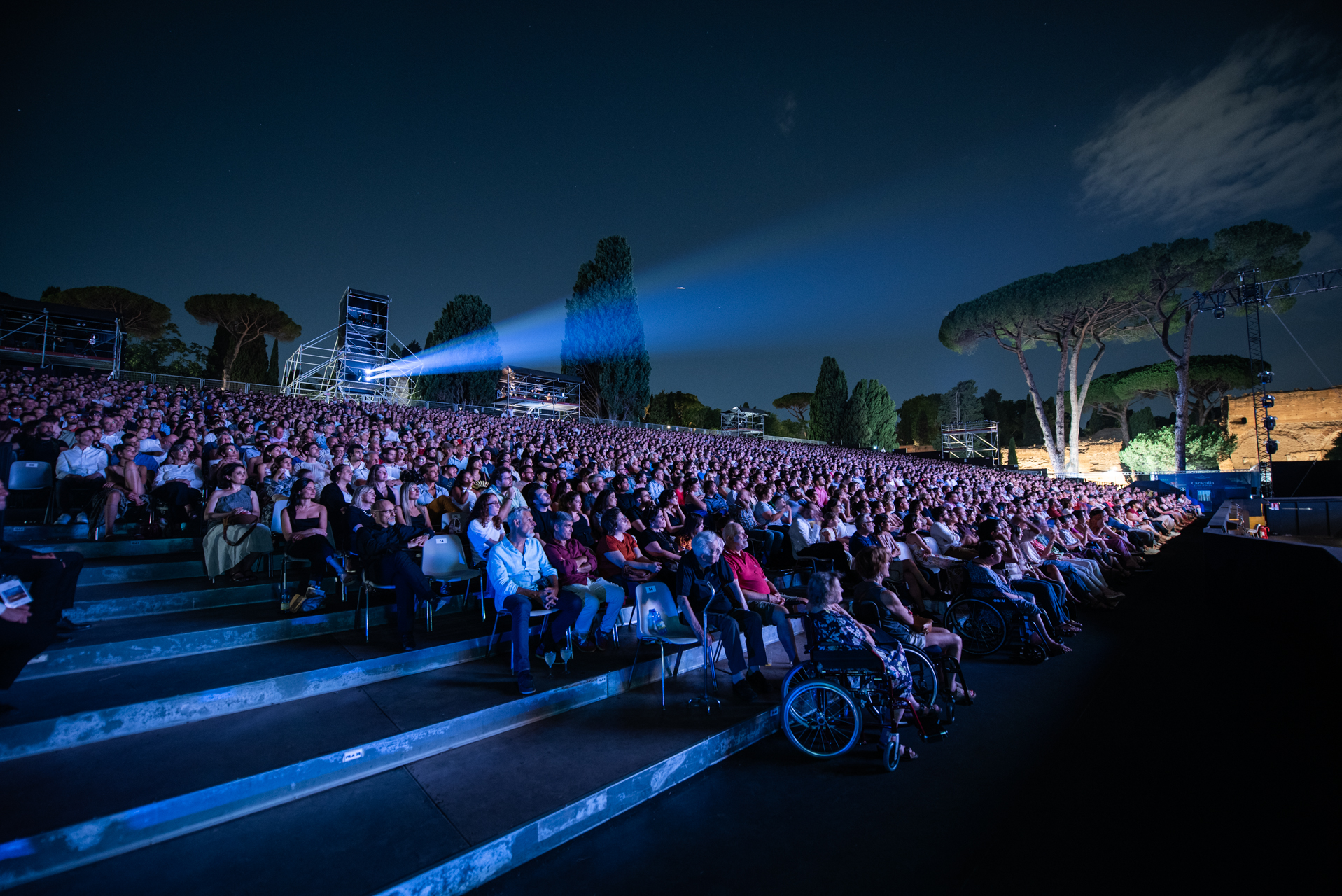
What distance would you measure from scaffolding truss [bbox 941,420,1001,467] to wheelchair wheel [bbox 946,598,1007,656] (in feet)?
108

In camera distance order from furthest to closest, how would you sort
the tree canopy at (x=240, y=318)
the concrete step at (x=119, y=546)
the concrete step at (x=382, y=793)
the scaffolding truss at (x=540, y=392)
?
the scaffolding truss at (x=540, y=392), the tree canopy at (x=240, y=318), the concrete step at (x=119, y=546), the concrete step at (x=382, y=793)

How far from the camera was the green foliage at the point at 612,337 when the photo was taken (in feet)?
104

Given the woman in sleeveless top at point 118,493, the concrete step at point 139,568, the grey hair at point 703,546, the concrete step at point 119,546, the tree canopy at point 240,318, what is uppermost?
the tree canopy at point 240,318

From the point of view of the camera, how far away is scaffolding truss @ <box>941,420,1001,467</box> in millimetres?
33875

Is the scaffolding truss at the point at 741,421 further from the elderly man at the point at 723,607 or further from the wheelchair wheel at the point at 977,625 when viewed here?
the elderly man at the point at 723,607

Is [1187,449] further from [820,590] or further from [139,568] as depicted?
[139,568]

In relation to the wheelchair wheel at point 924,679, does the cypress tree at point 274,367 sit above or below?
above

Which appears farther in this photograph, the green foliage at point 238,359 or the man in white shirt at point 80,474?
the green foliage at point 238,359

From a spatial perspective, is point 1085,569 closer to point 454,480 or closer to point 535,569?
point 535,569

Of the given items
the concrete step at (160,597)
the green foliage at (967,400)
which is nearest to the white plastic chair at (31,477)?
the concrete step at (160,597)

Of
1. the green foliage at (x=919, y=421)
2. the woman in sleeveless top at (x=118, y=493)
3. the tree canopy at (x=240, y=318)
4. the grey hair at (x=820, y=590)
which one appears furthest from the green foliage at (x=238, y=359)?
the green foliage at (x=919, y=421)

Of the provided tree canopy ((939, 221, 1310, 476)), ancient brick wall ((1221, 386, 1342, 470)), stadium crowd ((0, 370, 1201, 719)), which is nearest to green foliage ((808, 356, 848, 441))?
tree canopy ((939, 221, 1310, 476))

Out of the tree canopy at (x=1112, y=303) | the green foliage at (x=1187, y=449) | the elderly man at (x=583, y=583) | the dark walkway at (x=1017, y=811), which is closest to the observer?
the dark walkway at (x=1017, y=811)

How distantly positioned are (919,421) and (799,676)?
2404 inches
